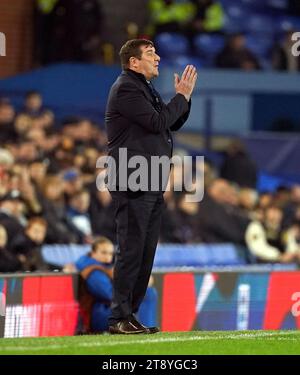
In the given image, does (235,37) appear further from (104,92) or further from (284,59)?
(104,92)

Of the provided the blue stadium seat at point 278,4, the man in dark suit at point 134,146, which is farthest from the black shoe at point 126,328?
the blue stadium seat at point 278,4

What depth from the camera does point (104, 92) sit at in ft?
63.9

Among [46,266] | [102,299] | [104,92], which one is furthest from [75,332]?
[104,92]

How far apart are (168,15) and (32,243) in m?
8.79

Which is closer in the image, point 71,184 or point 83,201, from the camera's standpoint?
point 83,201

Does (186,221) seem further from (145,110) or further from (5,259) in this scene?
(145,110)

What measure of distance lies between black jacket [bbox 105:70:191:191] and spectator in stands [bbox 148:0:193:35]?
12.1 metres

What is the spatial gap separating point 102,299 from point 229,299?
190 cm

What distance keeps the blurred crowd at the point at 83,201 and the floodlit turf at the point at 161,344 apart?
12.8ft

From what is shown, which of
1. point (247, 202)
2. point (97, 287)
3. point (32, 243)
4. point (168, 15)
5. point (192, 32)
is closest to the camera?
point (97, 287)

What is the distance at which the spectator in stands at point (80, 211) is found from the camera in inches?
578

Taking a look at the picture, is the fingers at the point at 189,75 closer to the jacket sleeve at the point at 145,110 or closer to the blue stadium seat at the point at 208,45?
the jacket sleeve at the point at 145,110

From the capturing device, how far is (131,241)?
8.61 meters

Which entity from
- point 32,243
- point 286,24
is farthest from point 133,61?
point 286,24
